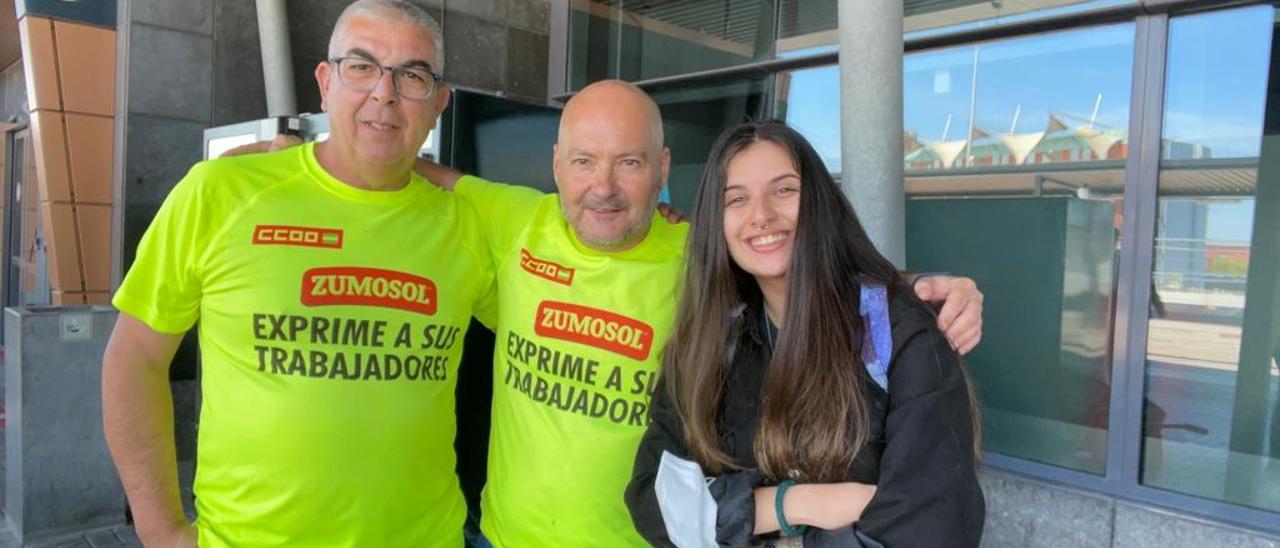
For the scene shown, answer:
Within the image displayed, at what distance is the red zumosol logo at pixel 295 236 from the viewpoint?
1885 mm

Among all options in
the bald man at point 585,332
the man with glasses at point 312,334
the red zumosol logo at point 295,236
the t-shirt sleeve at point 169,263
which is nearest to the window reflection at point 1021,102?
the bald man at point 585,332

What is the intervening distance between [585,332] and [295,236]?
66 centimetres

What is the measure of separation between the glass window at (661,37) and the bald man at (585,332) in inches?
158

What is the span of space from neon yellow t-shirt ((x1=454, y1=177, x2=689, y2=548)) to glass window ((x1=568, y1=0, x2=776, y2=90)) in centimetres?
410

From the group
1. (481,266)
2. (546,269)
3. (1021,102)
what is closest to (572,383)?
(546,269)

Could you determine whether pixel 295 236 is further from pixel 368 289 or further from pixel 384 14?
pixel 384 14

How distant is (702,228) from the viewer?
1.68 metres

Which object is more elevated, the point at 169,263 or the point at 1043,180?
the point at 1043,180

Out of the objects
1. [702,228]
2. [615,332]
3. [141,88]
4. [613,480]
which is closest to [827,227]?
[702,228]

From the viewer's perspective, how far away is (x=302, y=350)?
185 centimetres

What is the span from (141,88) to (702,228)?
522 cm

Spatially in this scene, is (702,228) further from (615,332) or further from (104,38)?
(104,38)

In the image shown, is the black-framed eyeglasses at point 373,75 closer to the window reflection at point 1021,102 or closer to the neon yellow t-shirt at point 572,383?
the neon yellow t-shirt at point 572,383

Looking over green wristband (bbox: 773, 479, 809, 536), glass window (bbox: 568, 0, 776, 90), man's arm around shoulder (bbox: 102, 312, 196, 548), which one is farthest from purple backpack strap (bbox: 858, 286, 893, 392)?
glass window (bbox: 568, 0, 776, 90)
